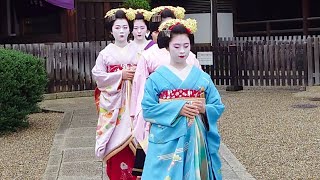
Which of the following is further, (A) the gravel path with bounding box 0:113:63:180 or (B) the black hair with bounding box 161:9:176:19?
(A) the gravel path with bounding box 0:113:63:180

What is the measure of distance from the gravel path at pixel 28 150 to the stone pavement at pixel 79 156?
0.44ft

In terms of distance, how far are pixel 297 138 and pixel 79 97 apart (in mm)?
6384

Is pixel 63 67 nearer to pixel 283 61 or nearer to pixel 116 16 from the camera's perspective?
pixel 283 61

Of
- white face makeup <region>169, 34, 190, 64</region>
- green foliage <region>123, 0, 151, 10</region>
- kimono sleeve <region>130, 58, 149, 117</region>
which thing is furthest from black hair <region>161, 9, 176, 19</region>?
green foliage <region>123, 0, 151, 10</region>

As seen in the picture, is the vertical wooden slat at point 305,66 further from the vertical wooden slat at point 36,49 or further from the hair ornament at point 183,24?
the hair ornament at point 183,24

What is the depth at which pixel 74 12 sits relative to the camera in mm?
A: 13781

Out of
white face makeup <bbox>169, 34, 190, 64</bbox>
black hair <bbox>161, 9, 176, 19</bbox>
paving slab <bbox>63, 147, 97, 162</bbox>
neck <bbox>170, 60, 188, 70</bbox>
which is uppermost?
black hair <bbox>161, 9, 176, 19</bbox>

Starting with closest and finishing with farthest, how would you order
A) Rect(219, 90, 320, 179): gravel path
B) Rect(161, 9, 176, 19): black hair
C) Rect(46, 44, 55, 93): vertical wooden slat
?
Rect(161, 9, 176, 19): black hair → Rect(219, 90, 320, 179): gravel path → Rect(46, 44, 55, 93): vertical wooden slat

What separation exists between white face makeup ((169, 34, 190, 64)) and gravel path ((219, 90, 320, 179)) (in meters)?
2.26

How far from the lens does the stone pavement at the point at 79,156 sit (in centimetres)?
578

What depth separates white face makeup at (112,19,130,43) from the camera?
5.15 m

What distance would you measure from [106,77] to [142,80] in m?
0.67

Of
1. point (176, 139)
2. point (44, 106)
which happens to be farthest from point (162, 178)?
point (44, 106)

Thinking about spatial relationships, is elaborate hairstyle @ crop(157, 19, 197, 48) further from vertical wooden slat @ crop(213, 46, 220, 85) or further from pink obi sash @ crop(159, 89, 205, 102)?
vertical wooden slat @ crop(213, 46, 220, 85)
